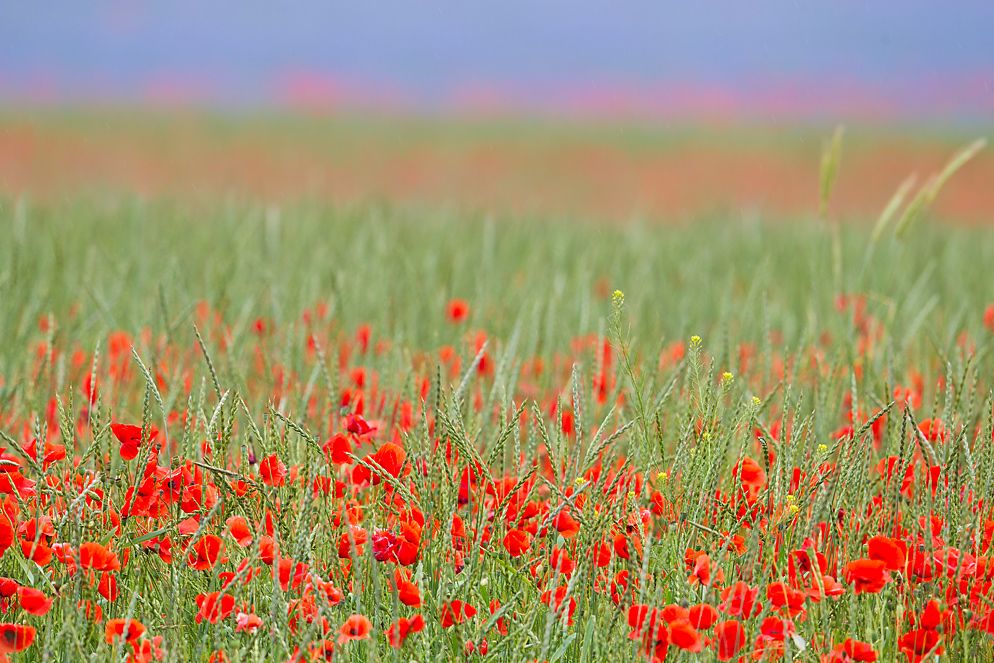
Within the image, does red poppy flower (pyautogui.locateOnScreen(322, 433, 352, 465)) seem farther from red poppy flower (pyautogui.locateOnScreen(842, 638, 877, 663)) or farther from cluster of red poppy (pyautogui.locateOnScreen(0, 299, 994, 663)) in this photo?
red poppy flower (pyautogui.locateOnScreen(842, 638, 877, 663))

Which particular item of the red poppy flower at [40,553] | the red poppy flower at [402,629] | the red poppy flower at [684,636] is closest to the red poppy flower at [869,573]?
the red poppy flower at [684,636]

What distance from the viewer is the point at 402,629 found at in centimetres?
96

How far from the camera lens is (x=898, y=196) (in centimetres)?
209

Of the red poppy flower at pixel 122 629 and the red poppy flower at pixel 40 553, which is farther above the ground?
the red poppy flower at pixel 40 553

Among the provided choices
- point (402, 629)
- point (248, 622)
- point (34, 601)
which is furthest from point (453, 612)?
point (34, 601)

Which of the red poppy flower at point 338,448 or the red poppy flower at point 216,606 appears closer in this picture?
the red poppy flower at point 216,606

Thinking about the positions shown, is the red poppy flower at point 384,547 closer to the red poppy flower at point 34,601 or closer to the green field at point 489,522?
the green field at point 489,522

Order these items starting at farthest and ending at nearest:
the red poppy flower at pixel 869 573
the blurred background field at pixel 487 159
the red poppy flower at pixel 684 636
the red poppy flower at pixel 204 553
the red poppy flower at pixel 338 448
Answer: the blurred background field at pixel 487 159
the red poppy flower at pixel 338 448
the red poppy flower at pixel 204 553
the red poppy flower at pixel 869 573
the red poppy flower at pixel 684 636

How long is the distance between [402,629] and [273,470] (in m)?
0.30

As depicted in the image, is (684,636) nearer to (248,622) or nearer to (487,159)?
(248,622)

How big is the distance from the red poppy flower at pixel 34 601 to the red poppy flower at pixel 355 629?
299 mm

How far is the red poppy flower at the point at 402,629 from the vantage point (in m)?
0.93

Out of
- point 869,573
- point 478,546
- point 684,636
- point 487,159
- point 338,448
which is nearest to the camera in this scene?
point 684,636

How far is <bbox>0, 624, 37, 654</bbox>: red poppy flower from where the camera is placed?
3.05 feet
